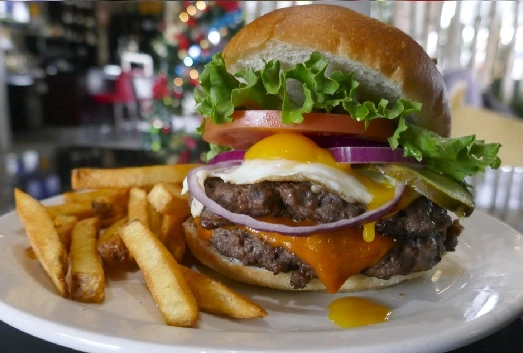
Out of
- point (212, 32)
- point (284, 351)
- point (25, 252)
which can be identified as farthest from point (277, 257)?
point (212, 32)

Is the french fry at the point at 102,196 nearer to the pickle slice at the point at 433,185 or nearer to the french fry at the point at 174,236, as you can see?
the french fry at the point at 174,236

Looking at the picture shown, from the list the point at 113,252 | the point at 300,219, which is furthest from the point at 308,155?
the point at 113,252

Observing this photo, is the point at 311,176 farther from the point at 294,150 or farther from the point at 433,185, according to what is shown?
the point at 433,185

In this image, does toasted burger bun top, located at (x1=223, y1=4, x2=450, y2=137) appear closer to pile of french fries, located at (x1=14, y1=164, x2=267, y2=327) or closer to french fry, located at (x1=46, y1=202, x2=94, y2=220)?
pile of french fries, located at (x1=14, y1=164, x2=267, y2=327)

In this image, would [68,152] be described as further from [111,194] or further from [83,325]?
[83,325]

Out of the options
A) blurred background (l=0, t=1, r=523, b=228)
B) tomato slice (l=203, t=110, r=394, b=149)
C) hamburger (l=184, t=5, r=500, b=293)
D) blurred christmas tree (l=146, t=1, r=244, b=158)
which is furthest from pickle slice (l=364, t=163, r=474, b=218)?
blurred christmas tree (l=146, t=1, r=244, b=158)

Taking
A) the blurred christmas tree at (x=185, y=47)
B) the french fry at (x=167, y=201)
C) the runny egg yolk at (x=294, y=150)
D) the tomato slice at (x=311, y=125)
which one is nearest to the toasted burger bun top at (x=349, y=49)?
the tomato slice at (x=311, y=125)
